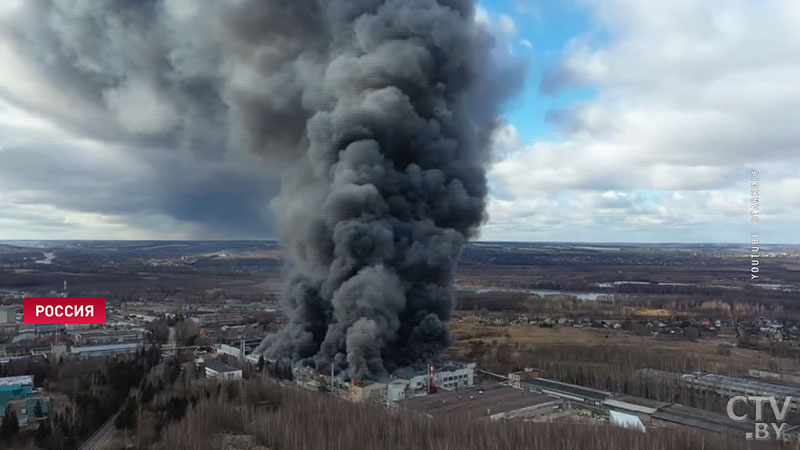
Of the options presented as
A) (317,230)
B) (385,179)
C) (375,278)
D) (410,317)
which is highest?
(385,179)

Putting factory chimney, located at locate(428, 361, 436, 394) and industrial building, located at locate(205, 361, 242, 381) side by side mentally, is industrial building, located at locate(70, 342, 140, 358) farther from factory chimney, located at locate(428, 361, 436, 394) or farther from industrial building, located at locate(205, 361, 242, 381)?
factory chimney, located at locate(428, 361, 436, 394)

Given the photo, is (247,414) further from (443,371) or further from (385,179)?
(385,179)

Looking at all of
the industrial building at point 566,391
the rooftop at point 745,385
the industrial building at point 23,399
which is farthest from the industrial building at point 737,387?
the industrial building at point 23,399

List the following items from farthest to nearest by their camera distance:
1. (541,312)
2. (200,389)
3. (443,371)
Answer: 1. (541,312)
2. (443,371)
3. (200,389)

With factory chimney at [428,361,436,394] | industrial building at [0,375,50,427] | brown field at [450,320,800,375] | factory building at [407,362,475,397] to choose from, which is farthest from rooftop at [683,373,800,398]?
industrial building at [0,375,50,427]

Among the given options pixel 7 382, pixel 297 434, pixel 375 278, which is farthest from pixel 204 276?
pixel 297 434

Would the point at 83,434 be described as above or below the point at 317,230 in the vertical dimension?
below

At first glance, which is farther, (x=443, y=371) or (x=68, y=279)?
→ (x=68, y=279)

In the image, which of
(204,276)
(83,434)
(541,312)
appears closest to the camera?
(83,434)

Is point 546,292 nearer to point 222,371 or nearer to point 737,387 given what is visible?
point 737,387
